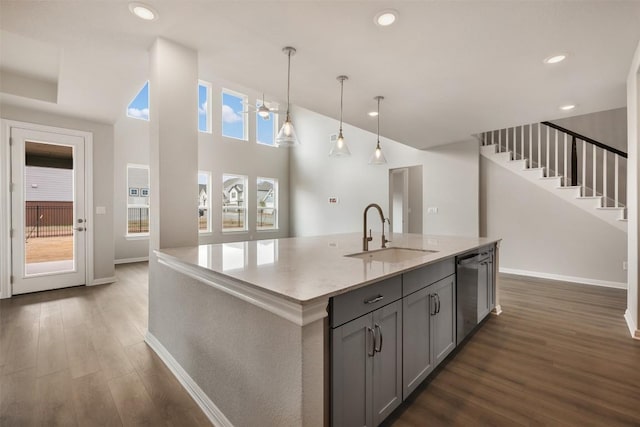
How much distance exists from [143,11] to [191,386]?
2.51 m

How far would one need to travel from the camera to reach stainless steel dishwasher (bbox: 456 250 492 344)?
89.7 inches

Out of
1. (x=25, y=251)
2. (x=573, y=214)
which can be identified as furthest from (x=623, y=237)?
(x=25, y=251)

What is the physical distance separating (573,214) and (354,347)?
5.16 m

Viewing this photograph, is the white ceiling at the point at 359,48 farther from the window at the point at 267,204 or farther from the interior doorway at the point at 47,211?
the window at the point at 267,204

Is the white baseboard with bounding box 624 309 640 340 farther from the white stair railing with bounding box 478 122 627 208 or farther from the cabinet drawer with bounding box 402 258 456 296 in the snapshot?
the white stair railing with bounding box 478 122 627 208

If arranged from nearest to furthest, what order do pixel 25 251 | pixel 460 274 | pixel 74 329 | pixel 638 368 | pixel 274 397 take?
pixel 274 397 → pixel 638 368 → pixel 460 274 → pixel 74 329 → pixel 25 251

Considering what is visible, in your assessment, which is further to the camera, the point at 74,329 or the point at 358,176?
the point at 358,176

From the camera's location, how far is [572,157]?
4680 millimetres

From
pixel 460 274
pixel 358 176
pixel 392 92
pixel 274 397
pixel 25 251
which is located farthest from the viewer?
pixel 358 176

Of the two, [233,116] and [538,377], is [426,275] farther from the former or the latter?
[233,116]

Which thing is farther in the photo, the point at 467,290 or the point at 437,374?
the point at 467,290

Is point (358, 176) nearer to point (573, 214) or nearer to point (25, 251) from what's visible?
point (573, 214)

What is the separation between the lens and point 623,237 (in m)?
4.21

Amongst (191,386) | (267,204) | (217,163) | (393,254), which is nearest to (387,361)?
(393,254)
